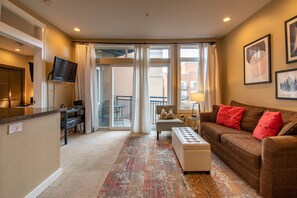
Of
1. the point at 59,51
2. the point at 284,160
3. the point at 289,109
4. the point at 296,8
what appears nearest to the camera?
the point at 284,160

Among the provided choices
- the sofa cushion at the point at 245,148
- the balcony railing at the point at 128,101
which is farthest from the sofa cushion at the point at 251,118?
the balcony railing at the point at 128,101

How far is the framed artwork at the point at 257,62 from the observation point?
3291 mm

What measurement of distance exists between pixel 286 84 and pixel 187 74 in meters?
2.85

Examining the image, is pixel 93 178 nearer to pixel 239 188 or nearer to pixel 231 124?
pixel 239 188

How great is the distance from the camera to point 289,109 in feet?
9.26

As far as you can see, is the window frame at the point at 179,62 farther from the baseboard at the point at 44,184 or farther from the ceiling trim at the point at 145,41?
the baseboard at the point at 44,184

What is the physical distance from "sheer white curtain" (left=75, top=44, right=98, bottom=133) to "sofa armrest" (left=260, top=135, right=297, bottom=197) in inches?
178

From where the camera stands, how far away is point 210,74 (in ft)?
16.9

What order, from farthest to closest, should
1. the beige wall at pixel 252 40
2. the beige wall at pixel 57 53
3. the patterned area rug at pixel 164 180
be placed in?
the beige wall at pixel 57 53 < the beige wall at pixel 252 40 < the patterned area rug at pixel 164 180

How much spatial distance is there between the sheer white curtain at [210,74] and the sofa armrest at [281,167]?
3.26 meters

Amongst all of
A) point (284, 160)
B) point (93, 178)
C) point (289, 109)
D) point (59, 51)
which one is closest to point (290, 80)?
point (289, 109)

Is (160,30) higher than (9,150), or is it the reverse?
(160,30)

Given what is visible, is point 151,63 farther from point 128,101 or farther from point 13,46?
point 13,46

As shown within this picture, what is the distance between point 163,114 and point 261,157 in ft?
9.56
